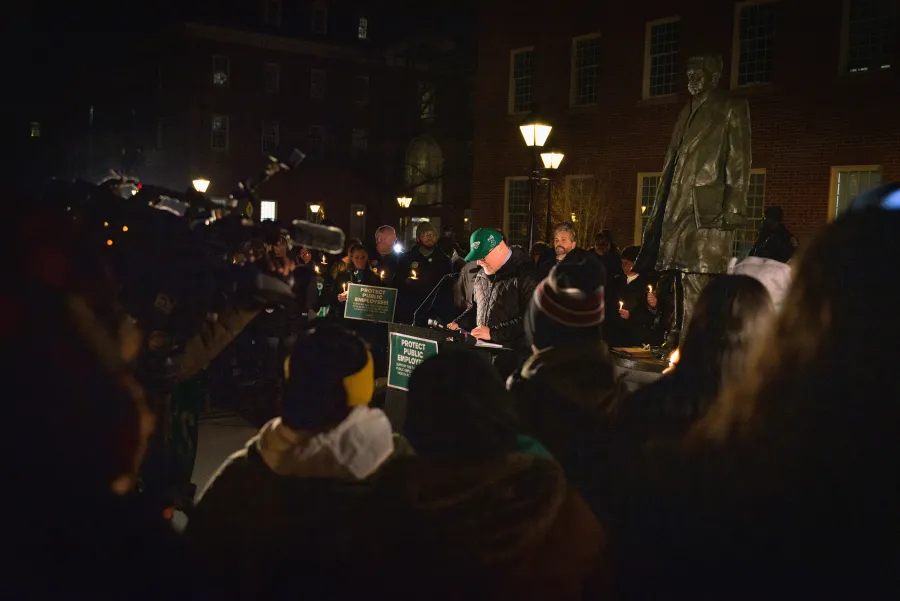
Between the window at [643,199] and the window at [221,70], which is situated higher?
the window at [221,70]

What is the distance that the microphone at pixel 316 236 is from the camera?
355cm

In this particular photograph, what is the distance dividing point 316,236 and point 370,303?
24.3ft

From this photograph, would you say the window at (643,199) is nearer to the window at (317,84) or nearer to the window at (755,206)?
the window at (755,206)

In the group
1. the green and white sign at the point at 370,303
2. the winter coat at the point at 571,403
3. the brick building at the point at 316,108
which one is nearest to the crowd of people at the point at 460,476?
the winter coat at the point at 571,403

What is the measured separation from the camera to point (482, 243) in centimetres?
767

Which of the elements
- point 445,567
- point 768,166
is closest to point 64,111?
point 445,567

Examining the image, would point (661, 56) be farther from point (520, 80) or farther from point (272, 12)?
point (272, 12)

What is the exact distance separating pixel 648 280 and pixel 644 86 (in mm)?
14490

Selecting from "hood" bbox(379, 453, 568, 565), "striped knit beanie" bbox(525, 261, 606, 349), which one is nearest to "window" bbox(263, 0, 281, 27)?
"striped knit beanie" bbox(525, 261, 606, 349)

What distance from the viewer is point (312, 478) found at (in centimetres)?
260

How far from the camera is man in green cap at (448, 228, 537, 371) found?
7703mm

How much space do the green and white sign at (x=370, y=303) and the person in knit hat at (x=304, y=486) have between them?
798cm

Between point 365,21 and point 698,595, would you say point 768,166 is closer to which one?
point 698,595

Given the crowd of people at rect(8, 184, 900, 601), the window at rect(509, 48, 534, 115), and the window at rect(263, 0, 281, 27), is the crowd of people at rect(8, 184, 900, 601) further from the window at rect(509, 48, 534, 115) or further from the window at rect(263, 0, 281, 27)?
the window at rect(263, 0, 281, 27)
